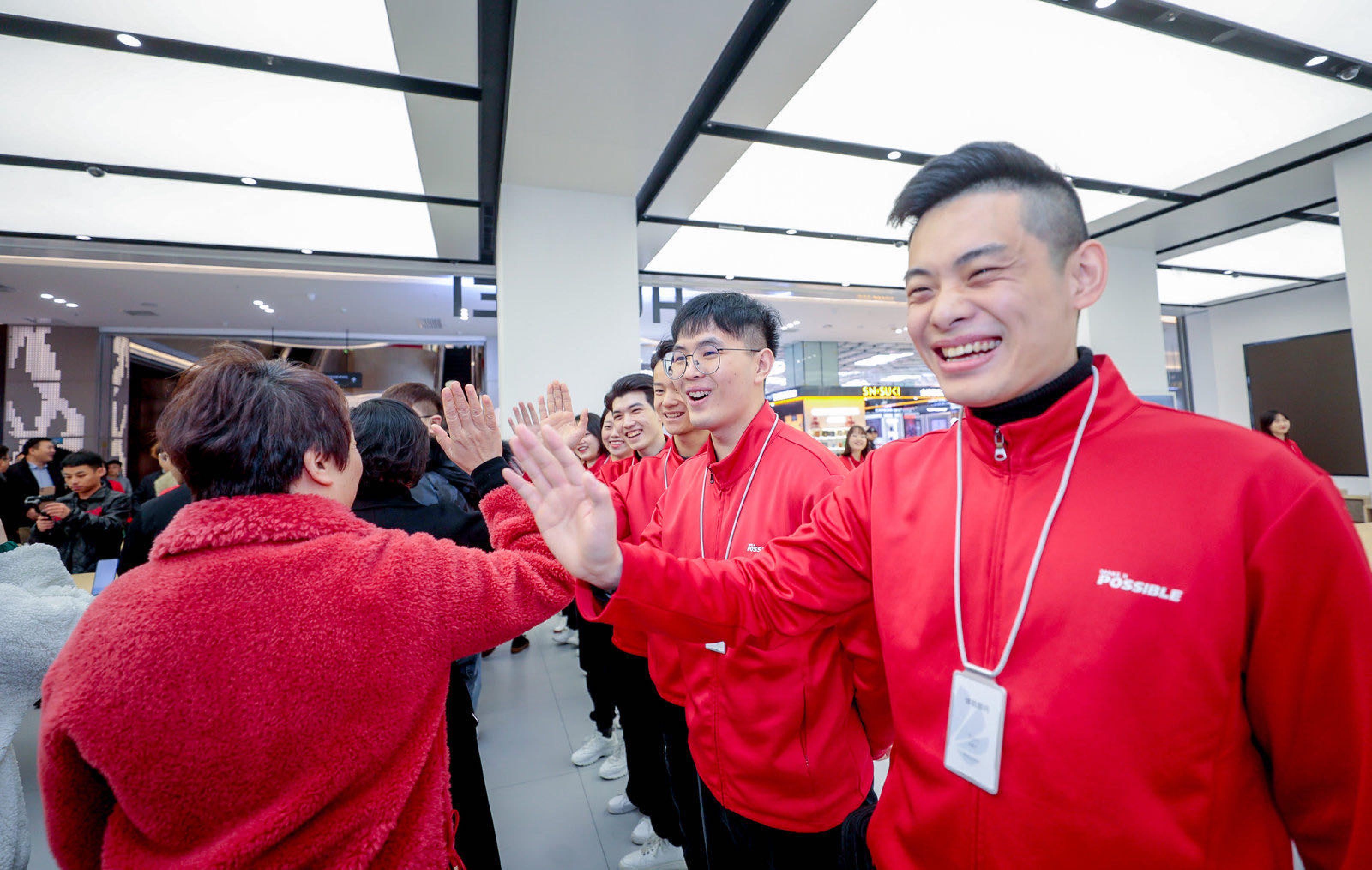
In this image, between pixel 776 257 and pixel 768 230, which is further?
pixel 776 257

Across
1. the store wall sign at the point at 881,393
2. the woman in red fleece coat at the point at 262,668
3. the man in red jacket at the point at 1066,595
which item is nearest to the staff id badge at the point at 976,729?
the man in red jacket at the point at 1066,595

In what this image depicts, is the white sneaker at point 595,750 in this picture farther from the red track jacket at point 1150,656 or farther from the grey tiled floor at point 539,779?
the red track jacket at point 1150,656

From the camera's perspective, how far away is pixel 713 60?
9.42ft

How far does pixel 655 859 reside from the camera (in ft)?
6.86

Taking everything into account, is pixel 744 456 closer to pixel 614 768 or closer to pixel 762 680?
pixel 762 680

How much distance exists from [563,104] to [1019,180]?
3056mm

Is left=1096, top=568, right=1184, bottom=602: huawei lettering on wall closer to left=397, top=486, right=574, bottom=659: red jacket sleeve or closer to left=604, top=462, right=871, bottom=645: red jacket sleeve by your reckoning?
left=604, top=462, right=871, bottom=645: red jacket sleeve

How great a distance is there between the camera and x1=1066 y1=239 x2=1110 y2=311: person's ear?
0.84 metres

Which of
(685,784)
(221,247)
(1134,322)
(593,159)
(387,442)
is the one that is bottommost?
(685,784)

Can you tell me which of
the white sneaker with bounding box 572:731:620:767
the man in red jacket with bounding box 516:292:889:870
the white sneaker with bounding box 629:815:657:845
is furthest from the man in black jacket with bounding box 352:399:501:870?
the white sneaker with bounding box 572:731:620:767

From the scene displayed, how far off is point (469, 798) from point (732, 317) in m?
1.41

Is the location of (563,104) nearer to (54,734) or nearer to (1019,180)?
(1019,180)

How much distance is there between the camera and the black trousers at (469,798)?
51.8 inches

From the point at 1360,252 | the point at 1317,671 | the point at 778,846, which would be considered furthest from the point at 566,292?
the point at 1360,252
